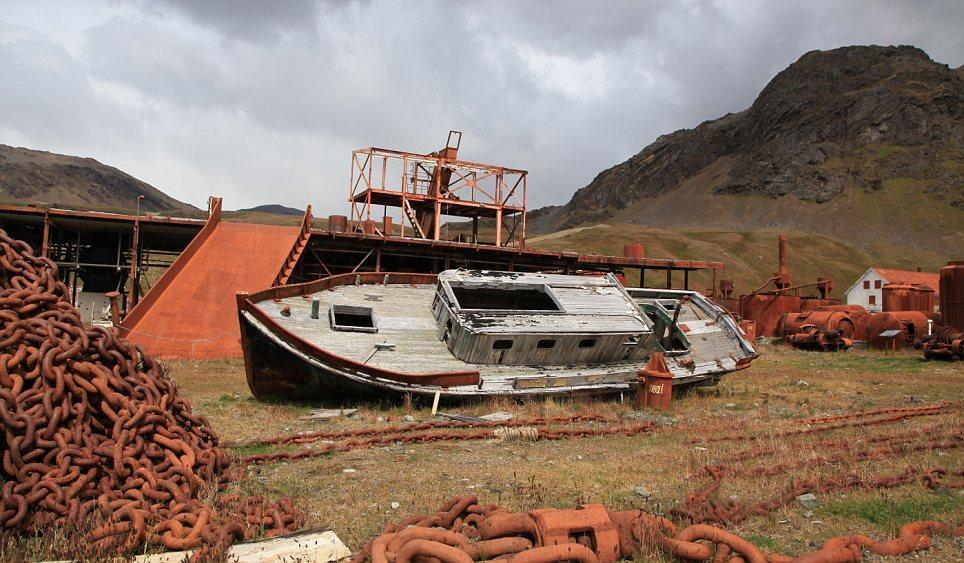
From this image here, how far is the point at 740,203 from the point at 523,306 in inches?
5341

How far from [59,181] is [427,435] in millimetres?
196385

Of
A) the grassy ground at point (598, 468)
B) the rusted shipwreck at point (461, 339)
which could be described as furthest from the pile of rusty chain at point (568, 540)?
the rusted shipwreck at point (461, 339)

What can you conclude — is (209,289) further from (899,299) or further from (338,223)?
(899,299)

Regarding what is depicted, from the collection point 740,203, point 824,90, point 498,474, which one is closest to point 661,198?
point 740,203

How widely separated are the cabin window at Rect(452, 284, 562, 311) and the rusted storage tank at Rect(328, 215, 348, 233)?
43.5 ft

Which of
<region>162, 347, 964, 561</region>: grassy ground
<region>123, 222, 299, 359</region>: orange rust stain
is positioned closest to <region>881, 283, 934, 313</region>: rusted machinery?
<region>162, 347, 964, 561</region>: grassy ground

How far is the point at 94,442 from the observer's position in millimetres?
5070

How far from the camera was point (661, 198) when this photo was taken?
16900cm

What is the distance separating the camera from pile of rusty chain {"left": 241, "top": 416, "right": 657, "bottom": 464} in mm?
8031

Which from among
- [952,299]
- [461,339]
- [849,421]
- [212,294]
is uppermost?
[952,299]

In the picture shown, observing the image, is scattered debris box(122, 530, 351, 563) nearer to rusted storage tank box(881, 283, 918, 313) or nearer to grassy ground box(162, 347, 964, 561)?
grassy ground box(162, 347, 964, 561)

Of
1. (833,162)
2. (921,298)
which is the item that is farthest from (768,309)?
(833,162)

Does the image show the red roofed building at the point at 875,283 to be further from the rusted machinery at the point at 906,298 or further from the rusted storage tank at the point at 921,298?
the rusted machinery at the point at 906,298

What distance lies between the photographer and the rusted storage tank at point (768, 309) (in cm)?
3719
